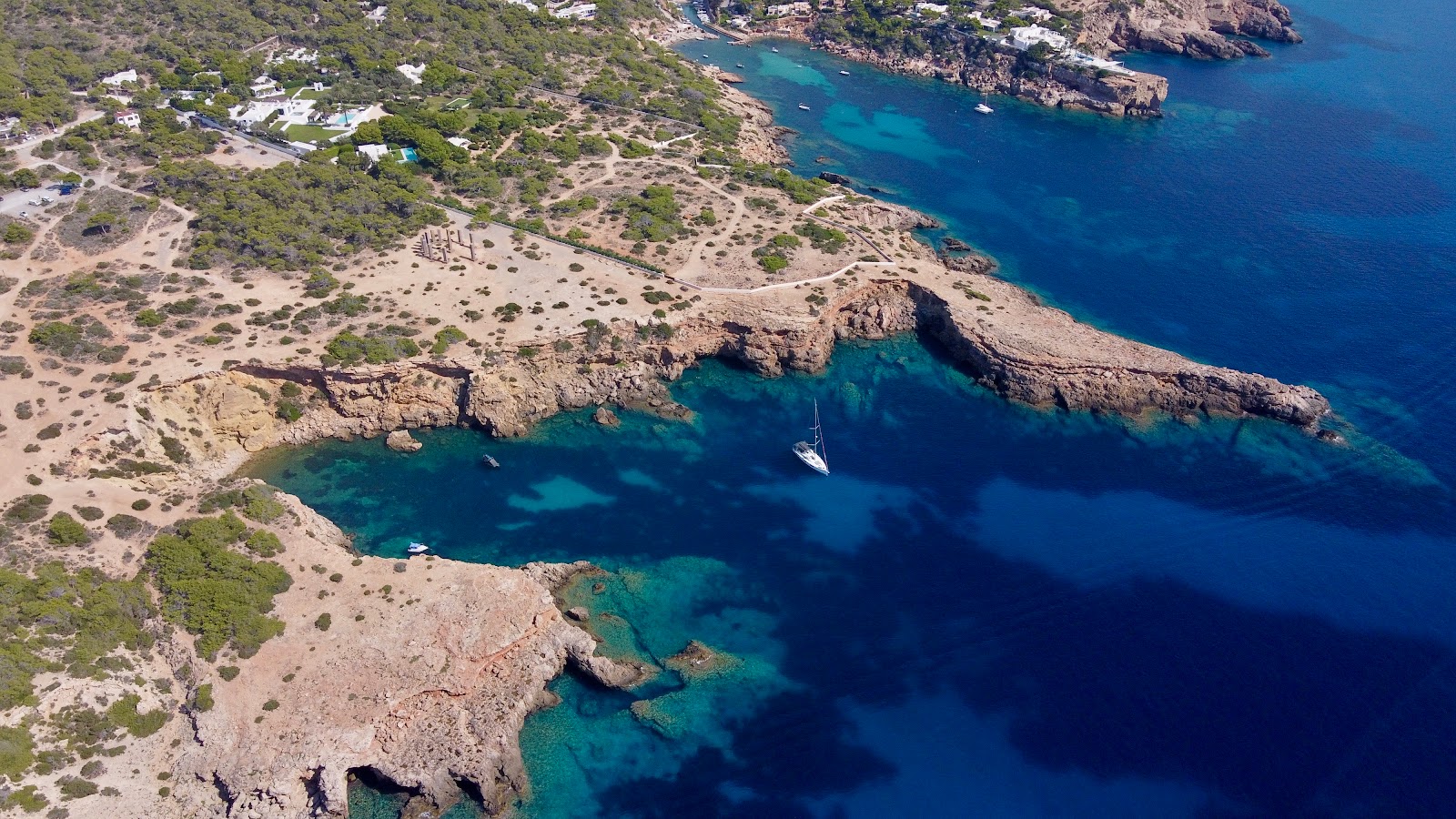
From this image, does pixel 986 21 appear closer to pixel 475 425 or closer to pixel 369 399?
pixel 475 425

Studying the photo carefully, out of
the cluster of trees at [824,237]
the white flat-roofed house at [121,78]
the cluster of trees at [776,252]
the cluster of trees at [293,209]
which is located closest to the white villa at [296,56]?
the white flat-roofed house at [121,78]

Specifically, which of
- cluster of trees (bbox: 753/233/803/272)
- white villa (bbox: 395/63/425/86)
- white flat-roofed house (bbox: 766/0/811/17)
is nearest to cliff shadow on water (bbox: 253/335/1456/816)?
cluster of trees (bbox: 753/233/803/272)

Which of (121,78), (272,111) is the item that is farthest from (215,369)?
(121,78)

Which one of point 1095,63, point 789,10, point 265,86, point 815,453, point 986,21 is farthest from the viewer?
point 789,10

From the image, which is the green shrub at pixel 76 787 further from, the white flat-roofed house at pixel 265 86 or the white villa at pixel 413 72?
the white villa at pixel 413 72

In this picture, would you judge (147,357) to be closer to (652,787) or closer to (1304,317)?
(652,787)

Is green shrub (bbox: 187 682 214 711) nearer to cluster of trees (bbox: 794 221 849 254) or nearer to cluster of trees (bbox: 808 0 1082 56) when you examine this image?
cluster of trees (bbox: 794 221 849 254)

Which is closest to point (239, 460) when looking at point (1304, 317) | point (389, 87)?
point (389, 87)
